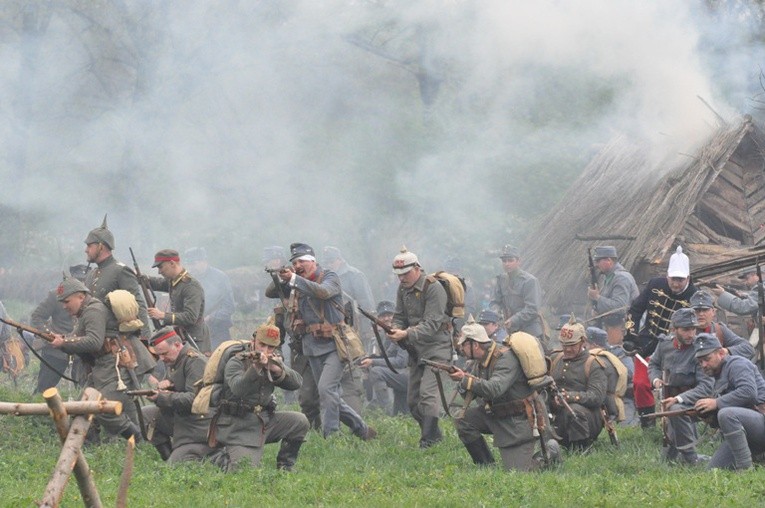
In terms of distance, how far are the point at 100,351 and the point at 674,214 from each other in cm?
857

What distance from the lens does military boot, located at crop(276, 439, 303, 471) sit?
11523mm

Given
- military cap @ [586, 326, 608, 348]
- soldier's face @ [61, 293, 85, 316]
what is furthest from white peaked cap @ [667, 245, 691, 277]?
soldier's face @ [61, 293, 85, 316]

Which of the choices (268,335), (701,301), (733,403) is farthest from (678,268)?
(268,335)

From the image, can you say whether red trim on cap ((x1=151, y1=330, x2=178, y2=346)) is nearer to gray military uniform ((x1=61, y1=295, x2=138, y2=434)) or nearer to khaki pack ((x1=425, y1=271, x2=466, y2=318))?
gray military uniform ((x1=61, y1=295, x2=138, y2=434))

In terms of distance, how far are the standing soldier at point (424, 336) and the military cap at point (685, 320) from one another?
2279mm

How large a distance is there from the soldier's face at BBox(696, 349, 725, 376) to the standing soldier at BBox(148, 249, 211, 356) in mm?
5188

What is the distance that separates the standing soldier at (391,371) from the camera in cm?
1627

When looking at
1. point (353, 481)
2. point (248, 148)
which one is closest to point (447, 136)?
point (248, 148)

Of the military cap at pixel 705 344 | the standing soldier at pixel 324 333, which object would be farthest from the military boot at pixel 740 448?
the standing soldier at pixel 324 333

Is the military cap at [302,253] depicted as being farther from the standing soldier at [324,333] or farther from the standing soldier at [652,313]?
the standing soldier at [652,313]

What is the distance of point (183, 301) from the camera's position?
13.9 meters

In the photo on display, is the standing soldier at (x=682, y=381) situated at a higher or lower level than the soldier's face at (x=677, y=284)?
lower

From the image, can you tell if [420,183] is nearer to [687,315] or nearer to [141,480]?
[687,315]

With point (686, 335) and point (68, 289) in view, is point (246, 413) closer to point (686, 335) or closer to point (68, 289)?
point (68, 289)
